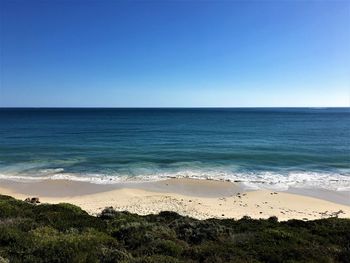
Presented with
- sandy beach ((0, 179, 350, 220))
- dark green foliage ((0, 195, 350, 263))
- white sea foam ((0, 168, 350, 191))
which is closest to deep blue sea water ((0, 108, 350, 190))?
white sea foam ((0, 168, 350, 191))

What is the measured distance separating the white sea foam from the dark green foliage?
42.3 feet

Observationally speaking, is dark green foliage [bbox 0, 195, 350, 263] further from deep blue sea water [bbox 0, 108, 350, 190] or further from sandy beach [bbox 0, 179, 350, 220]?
deep blue sea water [bbox 0, 108, 350, 190]

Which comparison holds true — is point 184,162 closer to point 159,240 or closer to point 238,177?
point 238,177

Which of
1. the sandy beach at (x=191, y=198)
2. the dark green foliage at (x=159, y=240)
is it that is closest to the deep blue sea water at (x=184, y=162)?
the sandy beach at (x=191, y=198)

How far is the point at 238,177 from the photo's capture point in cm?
2467

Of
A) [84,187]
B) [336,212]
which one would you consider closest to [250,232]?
[336,212]

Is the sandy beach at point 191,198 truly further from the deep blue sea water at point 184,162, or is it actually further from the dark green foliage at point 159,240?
the dark green foliage at point 159,240

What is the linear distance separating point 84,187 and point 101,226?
13.3 metres

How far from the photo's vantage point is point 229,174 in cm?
2562

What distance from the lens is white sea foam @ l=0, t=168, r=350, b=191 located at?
22.6m

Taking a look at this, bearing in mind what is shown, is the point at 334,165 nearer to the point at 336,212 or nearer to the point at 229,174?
the point at 229,174

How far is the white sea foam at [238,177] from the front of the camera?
2262 cm

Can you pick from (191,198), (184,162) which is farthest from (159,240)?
(184,162)

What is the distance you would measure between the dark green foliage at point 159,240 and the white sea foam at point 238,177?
12.9 metres
